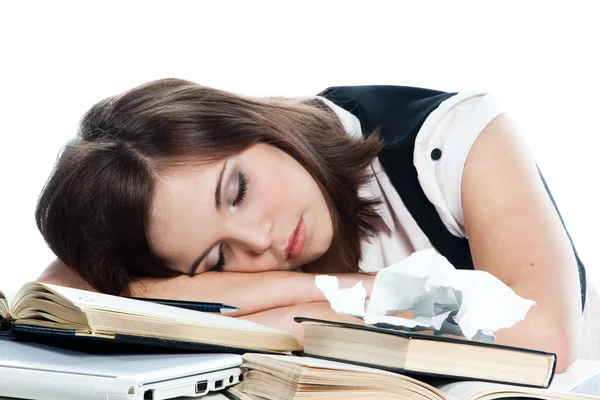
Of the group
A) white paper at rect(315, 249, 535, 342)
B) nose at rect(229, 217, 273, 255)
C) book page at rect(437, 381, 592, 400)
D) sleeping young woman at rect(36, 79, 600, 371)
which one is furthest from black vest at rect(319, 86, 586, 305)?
book page at rect(437, 381, 592, 400)

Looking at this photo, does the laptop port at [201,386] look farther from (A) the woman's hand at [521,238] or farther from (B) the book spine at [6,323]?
(A) the woman's hand at [521,238]

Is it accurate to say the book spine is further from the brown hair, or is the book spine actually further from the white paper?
the brown hair

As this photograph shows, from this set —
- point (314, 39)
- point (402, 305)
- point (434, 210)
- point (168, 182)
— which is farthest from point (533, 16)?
point (402, 305)

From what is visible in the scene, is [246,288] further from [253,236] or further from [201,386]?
[201,386]

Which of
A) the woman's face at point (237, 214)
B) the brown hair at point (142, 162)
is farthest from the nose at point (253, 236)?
the brown hair at point (142, 162)

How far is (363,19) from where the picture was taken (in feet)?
8.18

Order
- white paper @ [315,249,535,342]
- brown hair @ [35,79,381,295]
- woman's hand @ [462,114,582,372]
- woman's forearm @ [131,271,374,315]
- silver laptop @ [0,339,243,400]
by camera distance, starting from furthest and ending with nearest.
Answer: brown hair @ [35,79,381,295]
woman's forearm @ [131,271,374,315]
woman's hand @ [462,114,582,372]
white paper @ [315,249,535,342]
silver laptop @ [0,339,243,400]

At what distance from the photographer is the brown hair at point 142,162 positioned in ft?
4.15

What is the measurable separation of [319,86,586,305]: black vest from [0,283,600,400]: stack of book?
2.49 ft

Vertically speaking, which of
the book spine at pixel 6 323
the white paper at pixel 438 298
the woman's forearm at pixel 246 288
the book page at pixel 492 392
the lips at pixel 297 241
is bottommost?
the woman's forearm at pixel 246 288

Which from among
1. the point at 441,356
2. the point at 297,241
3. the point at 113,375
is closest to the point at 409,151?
the point at 297,241

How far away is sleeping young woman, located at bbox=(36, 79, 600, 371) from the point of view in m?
1.17

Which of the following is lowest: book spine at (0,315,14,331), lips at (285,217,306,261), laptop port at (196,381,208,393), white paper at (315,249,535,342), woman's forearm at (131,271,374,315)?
woman's forearm at (131,271,374,315)

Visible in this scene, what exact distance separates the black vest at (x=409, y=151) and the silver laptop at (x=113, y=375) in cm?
87
